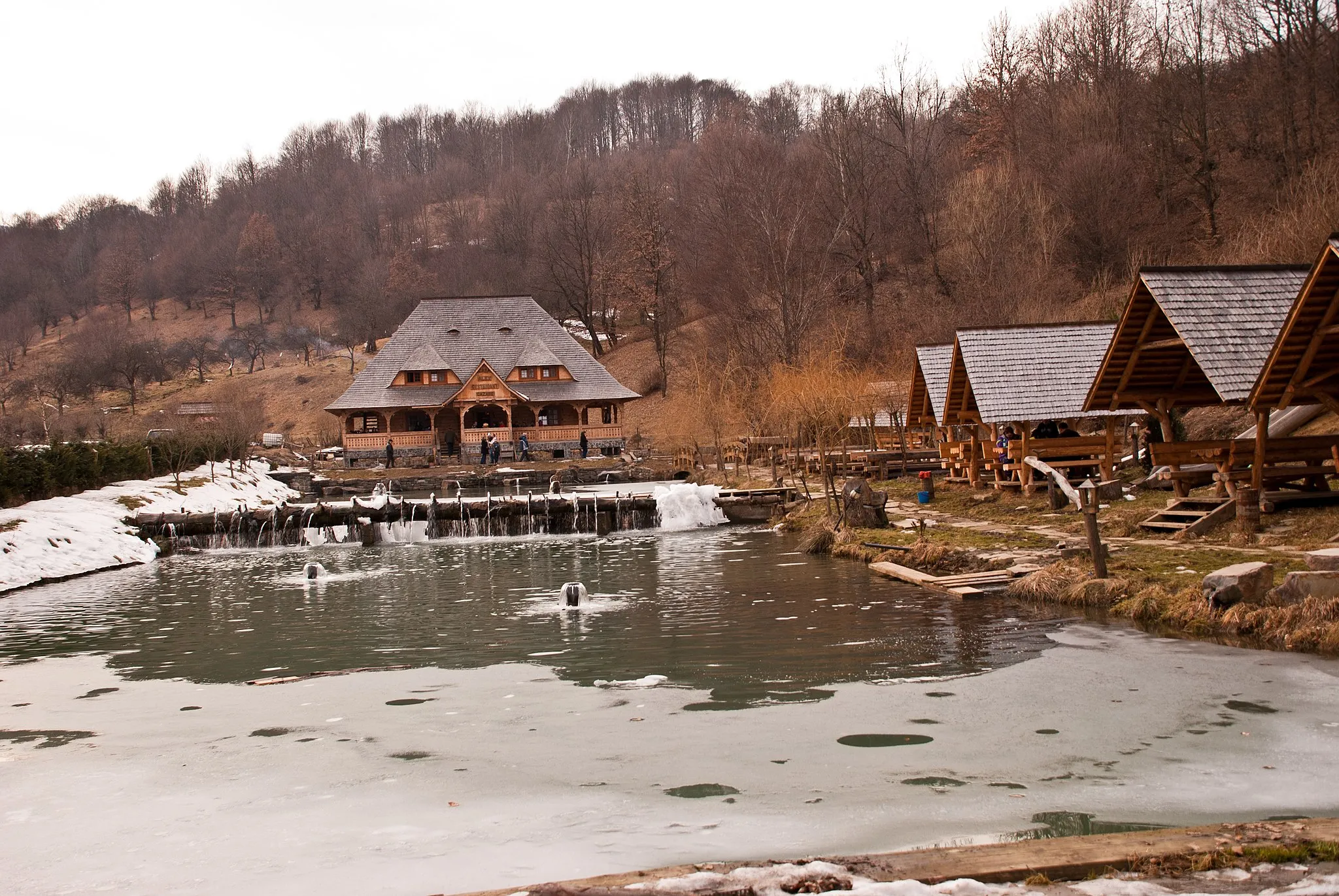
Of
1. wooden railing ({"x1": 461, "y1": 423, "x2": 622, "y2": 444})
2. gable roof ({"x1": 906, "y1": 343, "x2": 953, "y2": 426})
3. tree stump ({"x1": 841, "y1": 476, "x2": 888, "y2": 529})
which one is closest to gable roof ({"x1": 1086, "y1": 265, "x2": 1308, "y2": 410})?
tree stump ({"x1": 841, "y1": 476, "x2": 888, "y2": 529})

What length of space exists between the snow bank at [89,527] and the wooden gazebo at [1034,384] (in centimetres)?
2188

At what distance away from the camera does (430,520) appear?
1253 inches

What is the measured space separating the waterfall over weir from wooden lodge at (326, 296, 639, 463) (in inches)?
1069

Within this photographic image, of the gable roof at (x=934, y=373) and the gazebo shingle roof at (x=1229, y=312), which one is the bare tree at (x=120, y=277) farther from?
the gazebo shingle roof at (x=1229, y=312)

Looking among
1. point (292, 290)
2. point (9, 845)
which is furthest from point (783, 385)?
point (292, 290)

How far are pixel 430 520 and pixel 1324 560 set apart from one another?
2467 centimetres

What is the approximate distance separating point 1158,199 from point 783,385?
29.9 m

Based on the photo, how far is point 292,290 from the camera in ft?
410

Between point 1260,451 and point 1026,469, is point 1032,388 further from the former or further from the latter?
point 1260,451

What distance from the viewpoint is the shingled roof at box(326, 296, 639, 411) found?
62812 millimetres

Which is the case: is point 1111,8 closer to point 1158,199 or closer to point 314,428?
point 1158,199

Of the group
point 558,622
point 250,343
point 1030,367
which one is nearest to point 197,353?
point 250,343

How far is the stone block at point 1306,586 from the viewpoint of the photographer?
37.6ft

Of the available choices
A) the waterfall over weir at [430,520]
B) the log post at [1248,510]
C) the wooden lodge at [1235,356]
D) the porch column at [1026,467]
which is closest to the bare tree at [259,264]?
the waterfall over weir at [430,520]
